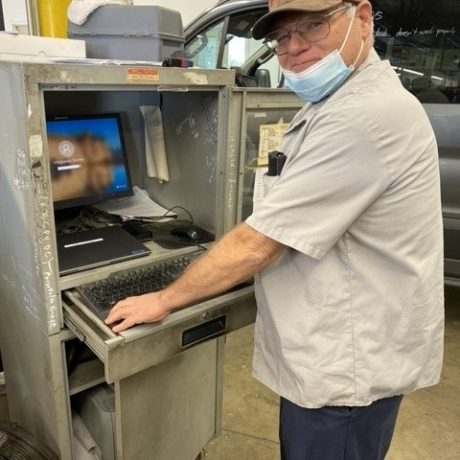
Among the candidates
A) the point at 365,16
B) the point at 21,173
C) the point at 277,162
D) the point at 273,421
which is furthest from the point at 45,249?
the point at 273,421

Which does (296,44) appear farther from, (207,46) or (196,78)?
(207,46)

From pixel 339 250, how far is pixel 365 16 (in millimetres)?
451

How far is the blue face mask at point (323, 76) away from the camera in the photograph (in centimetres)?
91

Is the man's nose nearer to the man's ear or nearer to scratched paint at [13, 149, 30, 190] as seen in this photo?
the man's ear

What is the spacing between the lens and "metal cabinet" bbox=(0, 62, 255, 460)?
3.30 feet

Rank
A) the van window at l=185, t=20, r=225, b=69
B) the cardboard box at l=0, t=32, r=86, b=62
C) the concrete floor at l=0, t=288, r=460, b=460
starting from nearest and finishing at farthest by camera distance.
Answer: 1. the cardboard box at l=0, t=32, r=86, b=62
2. the concrete floor at l=0, t=288, r=460, b=460
3. the van window at l=185, t=20, r=225, b=69

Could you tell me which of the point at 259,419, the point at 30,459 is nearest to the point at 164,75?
the point at 30,459

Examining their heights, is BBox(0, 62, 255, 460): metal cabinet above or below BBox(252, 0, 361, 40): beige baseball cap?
below

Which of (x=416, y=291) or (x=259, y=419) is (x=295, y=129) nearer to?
(x=416, y=291)

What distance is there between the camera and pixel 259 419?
1979 mm

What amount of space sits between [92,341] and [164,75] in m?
0.65

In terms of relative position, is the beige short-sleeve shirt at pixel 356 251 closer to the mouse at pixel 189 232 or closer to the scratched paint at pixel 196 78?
the scratched paint at pixel 196 78

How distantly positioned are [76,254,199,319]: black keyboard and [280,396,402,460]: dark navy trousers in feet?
1.42

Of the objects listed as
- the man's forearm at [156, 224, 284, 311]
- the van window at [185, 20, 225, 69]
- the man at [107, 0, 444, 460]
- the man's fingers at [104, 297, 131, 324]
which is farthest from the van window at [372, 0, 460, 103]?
the man's fingers at [104, 297, 131, 324]
